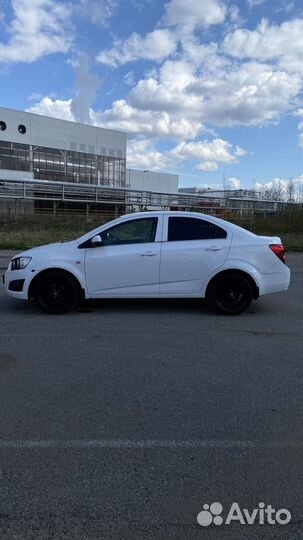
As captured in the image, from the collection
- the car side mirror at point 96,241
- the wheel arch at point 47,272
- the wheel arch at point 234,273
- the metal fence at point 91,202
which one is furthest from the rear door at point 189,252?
the metal fence at point 91,202

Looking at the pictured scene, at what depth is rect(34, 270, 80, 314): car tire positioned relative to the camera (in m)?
7.23

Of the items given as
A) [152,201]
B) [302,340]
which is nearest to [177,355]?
[302,340]

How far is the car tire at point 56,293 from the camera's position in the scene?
723 cm

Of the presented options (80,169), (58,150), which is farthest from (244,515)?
(80,169)

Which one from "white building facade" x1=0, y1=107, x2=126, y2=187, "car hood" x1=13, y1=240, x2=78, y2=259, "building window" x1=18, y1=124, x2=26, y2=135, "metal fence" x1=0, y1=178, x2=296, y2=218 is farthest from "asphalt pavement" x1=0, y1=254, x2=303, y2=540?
"building window" x1=18, y1=124, x2=26, y2=135

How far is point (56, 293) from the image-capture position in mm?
7324

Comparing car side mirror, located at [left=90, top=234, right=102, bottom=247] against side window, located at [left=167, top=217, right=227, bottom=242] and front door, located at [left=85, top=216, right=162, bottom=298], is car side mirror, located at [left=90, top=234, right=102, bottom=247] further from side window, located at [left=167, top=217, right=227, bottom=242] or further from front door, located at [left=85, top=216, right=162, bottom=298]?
side window, located at [left=167, top=217, right=227, bottom=242]

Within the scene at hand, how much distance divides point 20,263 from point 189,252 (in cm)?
268

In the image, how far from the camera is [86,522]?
254 centimetres

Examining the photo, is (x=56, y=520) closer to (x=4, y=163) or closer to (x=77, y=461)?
(x=77, y=461)

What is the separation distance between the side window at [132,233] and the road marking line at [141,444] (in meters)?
4.28

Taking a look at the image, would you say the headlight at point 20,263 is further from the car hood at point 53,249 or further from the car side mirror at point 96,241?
the car side mirror at point 96,241

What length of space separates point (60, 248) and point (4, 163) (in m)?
58.7

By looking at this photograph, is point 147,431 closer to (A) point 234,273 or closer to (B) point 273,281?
(A) point 234,273
